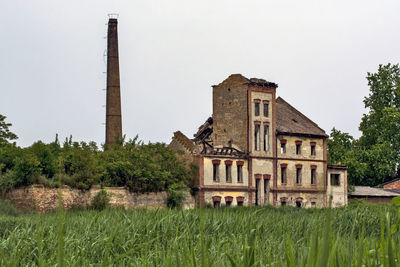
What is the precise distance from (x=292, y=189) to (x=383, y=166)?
1334 centimetres

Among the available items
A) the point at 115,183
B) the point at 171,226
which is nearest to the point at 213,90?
the point at 115,183

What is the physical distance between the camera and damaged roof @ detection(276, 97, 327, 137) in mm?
43406

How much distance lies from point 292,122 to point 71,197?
61.8ft

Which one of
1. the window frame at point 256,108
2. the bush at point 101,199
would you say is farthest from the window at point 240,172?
the bush at point 101,199

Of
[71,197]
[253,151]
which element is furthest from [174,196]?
[253,151]

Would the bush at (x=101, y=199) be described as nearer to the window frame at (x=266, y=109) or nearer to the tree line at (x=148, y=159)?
the tree line at (x=148, y=159)

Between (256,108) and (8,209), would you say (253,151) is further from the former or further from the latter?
(8,209)

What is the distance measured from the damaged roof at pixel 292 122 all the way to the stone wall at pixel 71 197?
9.81 meters

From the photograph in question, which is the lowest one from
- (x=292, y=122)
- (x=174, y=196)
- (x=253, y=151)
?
(x=174, y=196)

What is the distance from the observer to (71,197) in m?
31.5

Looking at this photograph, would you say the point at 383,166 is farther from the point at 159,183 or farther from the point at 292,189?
the point at 159,183

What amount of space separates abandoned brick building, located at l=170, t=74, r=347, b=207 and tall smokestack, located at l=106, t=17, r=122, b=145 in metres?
5.31

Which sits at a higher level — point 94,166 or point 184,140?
point 184,140

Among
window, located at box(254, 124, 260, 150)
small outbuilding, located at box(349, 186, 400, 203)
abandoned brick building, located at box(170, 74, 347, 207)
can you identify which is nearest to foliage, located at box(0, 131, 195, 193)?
abandoned brick building, located at box(170, 74, 347, 207)
